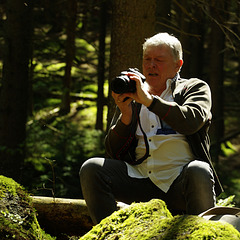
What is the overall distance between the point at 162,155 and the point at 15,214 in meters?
1.22

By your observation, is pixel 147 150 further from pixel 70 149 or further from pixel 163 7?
pixel 70 149

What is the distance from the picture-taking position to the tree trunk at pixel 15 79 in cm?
843

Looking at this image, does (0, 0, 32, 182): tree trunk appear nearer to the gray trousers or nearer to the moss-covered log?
the moss-covered log

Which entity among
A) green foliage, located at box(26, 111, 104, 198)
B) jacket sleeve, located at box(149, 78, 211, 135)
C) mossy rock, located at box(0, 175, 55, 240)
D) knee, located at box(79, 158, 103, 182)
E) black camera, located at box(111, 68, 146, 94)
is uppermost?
black camera, located at box(111, 68, 146, 94)

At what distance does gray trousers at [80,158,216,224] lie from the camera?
134 inches

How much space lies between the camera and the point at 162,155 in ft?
12.2

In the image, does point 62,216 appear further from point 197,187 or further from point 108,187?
point 197,187

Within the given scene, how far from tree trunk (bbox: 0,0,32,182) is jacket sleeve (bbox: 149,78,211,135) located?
5.13 metres

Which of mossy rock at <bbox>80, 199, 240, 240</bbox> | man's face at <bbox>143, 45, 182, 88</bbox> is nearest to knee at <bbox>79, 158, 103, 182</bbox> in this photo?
man's face at <bbox>143, 45, 182, 88</bbox>

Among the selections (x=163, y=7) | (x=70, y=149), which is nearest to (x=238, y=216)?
(x=163, y=7)

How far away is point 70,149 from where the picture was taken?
862cm

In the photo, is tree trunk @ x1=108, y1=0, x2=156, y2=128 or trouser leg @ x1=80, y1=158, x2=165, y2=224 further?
tree trunk @ x1=108, y1=0, x2=156, y2=128

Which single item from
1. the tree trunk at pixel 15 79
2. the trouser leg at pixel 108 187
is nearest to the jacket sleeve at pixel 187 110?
the trouser leg at pixel 108 187

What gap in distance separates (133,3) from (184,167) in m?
2.40
